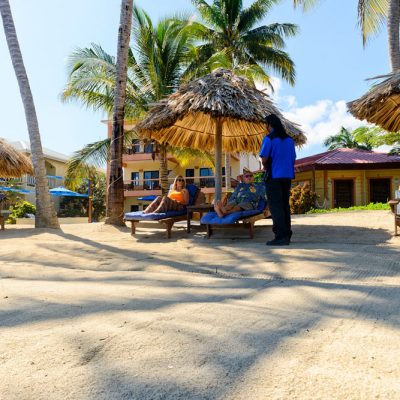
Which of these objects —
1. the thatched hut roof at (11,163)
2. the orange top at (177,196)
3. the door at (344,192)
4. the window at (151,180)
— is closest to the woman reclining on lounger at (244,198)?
the orange top at (177,196)

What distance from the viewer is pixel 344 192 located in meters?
22.8

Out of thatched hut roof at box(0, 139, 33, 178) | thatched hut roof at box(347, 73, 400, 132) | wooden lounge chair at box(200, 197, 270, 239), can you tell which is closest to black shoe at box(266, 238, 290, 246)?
wooden lounge chair at box(200, 197, 270, 239)

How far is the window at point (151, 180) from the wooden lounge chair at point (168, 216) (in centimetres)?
2124

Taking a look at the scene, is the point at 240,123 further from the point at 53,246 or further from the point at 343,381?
the point at 343,381

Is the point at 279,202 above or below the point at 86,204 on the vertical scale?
below

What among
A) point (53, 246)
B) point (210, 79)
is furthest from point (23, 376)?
point (210, 79)

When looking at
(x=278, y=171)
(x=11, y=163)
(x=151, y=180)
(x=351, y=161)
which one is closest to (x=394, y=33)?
(x=278, y=171)

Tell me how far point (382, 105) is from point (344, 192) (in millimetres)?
16233

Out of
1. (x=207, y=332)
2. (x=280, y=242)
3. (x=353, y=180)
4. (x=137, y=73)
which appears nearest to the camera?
(x=207, y=332)

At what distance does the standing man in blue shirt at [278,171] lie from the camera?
18.5 ft

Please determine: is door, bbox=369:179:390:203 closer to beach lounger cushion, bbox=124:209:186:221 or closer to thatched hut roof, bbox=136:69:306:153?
thatched hut roof, bbox=136:69:306:153

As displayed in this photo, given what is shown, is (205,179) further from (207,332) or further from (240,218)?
(207,332)

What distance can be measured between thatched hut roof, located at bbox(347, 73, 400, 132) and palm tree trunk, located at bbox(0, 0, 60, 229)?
6.81 meters

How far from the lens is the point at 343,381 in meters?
1.41
